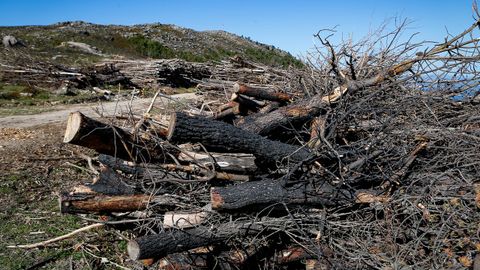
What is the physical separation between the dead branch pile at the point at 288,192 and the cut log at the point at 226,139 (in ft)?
0.04

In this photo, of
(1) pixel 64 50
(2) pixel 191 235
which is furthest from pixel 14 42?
(2) pixel 191 235

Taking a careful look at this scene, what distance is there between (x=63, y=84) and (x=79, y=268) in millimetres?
11845

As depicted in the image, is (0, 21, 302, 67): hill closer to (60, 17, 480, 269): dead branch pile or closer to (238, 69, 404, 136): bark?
(238, 69, 404, 136): bark

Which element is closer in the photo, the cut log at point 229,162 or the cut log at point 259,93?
the cut log at point 229,162

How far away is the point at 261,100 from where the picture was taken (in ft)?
18.3

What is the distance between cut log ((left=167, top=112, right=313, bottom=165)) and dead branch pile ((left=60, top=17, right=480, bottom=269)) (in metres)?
0.01

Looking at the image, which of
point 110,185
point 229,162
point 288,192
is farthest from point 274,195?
point 110,185

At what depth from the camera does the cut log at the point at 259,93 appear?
4.96 m

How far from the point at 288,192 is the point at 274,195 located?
139 millimetres

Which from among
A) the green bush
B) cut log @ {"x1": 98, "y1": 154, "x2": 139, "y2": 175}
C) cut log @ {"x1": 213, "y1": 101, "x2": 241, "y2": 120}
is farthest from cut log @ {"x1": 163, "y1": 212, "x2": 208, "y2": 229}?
the green bush

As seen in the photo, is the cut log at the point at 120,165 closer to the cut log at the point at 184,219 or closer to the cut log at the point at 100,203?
the cut log at the point at 100,203

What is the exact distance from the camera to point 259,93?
5.16 meters

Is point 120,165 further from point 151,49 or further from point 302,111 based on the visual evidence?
point 151,49

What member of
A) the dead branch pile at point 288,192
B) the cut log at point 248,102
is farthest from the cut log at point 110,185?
the cut log at point 248,102
